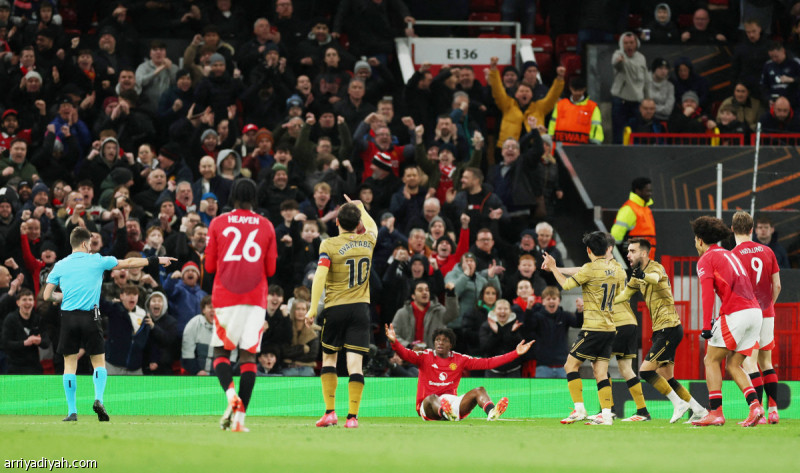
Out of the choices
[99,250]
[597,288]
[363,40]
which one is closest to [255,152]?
[99,250]

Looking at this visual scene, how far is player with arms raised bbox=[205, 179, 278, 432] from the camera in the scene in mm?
10047

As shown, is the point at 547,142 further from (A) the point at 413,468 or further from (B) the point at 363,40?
(A) the point at 413,468

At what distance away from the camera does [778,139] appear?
2103 cm

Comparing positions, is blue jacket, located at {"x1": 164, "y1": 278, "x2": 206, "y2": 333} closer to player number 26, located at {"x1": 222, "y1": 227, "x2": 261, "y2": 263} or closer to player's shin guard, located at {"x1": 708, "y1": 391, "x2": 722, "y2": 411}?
player number 26, located at {"x1": 222, "y1": 227, "x2": 261, "y2": 263}

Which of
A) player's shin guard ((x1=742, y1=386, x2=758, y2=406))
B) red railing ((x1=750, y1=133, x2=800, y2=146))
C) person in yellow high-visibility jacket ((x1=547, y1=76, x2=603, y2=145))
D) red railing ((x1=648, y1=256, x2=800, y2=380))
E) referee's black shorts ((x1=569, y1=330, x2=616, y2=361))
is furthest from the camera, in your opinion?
red railing ((x1=750, y1=133, x2=800, y2=146))

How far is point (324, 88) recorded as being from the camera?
20422 mm

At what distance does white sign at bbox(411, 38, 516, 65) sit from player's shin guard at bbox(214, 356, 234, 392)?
14.0m

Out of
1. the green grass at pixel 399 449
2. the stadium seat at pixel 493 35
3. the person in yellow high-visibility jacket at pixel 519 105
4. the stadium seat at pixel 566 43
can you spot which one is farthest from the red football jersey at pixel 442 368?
the stadium seat at pixel 566 43

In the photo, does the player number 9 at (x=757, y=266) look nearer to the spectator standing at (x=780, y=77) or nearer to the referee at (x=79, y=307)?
the referee at (x=79, y=307)

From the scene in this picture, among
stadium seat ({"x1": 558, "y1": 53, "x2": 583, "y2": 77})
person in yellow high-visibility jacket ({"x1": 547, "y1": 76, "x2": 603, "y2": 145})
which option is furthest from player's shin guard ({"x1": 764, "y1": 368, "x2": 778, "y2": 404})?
stadium seat ({"x1": 558, "y1": 53, "x2": 583, "y2": 77})

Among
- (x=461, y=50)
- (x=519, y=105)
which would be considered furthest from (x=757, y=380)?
(x=461, y=50)

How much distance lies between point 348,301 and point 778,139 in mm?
12282

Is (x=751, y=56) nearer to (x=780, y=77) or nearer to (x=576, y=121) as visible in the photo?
(x=780, y=77)

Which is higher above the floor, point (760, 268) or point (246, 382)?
point (760, 268)
